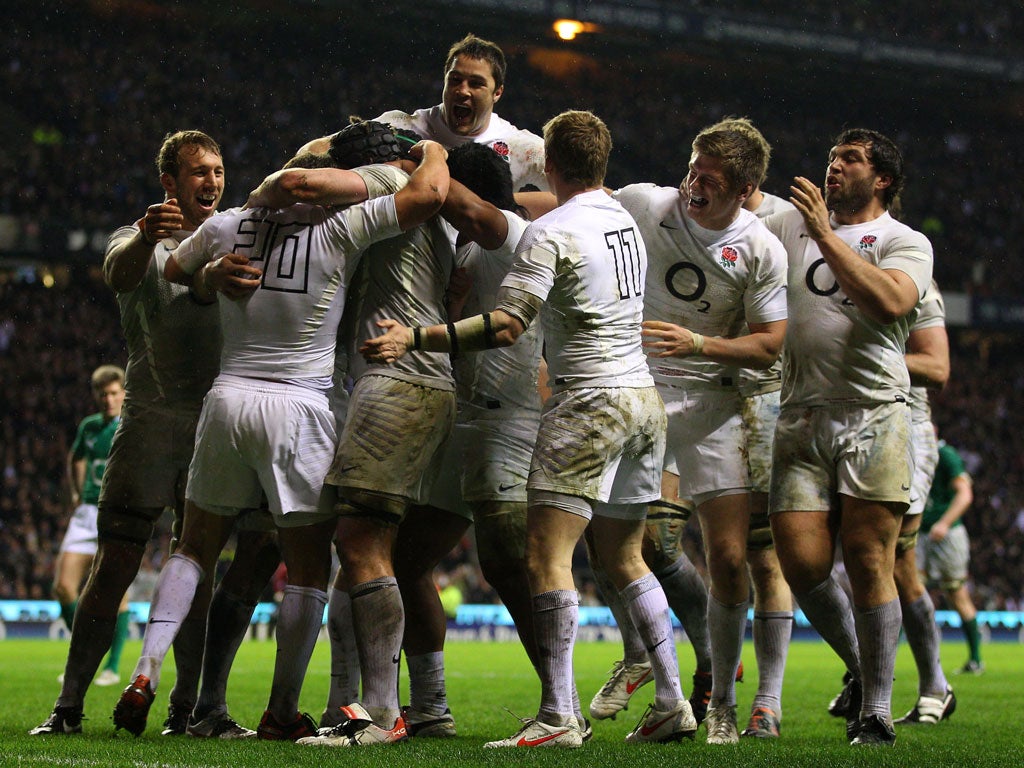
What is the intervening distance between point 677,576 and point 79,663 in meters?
2.64

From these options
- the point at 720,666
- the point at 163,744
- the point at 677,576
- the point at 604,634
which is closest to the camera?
the point at 163,744

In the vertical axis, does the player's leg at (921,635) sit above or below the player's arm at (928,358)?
below

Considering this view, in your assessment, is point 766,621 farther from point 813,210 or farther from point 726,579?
point 813,210

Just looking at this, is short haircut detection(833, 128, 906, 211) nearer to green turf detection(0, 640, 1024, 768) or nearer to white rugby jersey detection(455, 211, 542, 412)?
white rugby jersey detection(455, 211, 542, 412)

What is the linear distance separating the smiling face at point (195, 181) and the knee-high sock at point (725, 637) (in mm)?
2766

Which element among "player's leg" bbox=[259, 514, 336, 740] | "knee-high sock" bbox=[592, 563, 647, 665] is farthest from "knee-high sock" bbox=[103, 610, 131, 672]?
"player's leg" bbox=[259, 514, 336, 740]

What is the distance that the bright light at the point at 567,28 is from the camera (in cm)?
2570

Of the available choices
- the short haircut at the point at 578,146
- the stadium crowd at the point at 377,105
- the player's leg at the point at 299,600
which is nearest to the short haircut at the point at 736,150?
the short haircut at the point at 578,146

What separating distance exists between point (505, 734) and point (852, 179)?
2884 millimetres

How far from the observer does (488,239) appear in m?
5.27

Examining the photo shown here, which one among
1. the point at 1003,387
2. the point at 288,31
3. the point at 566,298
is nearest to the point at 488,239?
the point at 566,298

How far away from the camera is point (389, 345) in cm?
438

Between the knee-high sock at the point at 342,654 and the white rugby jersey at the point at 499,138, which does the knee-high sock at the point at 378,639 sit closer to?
the knee-high sock at the point at 342,654

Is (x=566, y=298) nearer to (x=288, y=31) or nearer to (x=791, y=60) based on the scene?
(x=288, y=31)
